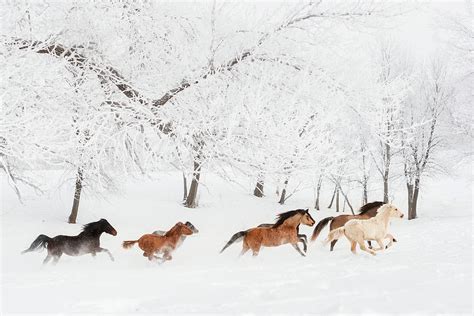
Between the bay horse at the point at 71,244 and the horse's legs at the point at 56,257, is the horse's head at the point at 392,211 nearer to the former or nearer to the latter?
the bay horse at the point at 71,244

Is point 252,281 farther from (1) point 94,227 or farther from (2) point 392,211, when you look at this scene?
(1) point 94,227

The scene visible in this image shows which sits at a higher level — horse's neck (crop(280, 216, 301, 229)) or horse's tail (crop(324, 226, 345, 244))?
horse's neck (crop(280, 216, 301, 229))

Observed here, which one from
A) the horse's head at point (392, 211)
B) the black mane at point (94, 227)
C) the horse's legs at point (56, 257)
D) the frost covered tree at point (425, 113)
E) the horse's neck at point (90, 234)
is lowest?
the horse's legs at point (56, 257)

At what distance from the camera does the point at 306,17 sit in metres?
6.79

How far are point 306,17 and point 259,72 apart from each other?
1.25 m

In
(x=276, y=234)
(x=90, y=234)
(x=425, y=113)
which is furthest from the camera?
(x=425, y=113)

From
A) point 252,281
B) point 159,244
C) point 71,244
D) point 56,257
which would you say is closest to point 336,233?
point 252,281

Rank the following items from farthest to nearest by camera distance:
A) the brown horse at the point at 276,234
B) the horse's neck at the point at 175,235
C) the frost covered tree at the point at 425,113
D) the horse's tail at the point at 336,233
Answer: the frost covered tree at the point at 425,113
the horse's neck at the point at 175,235
the brown horse at the point at 276,234
the horse's tail at the point at 336,233

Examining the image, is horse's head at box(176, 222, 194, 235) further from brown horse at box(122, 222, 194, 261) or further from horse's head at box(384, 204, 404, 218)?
horse's head at box(384, 204, 404, 218)

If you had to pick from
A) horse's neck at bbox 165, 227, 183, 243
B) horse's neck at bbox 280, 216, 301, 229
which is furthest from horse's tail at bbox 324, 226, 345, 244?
horse's neck at bbox 165, 227, 183, 243

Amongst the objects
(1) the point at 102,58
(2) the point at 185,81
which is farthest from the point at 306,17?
(1) the point at 102,58

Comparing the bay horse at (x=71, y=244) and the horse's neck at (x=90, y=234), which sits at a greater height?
the horse's neck at (x=90, y=234)

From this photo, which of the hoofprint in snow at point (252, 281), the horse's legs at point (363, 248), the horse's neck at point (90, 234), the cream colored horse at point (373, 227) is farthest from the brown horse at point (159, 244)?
the horse's legs at point (363, 248)

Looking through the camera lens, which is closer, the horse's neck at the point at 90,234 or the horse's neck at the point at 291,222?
the horse's neck at the point at 291,222
